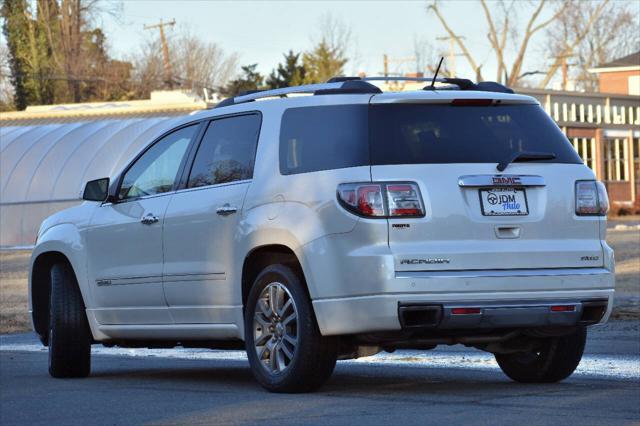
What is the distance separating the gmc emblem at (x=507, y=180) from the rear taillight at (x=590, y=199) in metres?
0.44

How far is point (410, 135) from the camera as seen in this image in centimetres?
865

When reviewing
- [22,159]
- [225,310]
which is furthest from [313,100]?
[22,159]

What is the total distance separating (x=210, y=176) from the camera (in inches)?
380

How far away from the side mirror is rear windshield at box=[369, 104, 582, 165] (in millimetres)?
2760

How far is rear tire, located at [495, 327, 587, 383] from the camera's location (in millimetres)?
9227

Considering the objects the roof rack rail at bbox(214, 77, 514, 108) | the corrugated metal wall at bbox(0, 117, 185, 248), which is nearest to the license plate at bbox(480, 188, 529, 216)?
the roof rack rail at bbox(214, 77, 514, 108)

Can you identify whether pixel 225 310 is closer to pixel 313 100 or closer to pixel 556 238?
pixel 313 100

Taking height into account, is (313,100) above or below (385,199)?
A: above

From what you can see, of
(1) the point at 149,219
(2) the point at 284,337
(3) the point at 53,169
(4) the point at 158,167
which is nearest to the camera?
(2) the point at 284,337

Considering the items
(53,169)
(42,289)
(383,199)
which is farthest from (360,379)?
(53,169)

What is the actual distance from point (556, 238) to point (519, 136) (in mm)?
703

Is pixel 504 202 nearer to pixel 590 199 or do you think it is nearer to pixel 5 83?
pixel 590 199

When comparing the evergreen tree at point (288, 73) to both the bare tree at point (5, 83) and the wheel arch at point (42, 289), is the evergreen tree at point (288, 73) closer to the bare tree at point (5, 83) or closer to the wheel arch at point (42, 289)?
the bare tree at point (5, 83)

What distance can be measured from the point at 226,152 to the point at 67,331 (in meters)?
2.03
